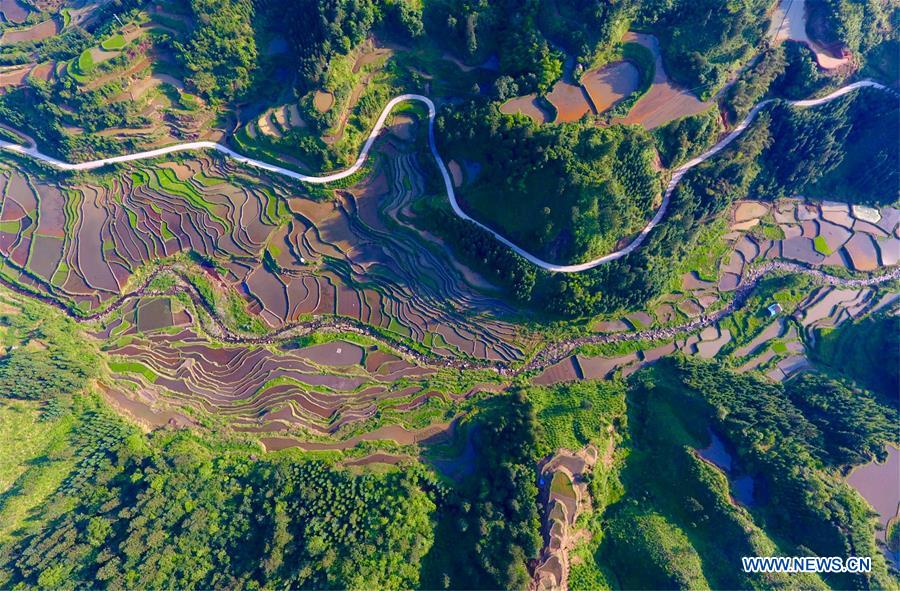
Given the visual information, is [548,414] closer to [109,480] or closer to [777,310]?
[777,310]

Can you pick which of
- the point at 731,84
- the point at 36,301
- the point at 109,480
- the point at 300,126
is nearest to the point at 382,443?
the point at 109,480

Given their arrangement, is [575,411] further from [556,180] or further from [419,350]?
Result: [556,180]

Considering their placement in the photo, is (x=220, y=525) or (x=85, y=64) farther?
(x=85, y=64)

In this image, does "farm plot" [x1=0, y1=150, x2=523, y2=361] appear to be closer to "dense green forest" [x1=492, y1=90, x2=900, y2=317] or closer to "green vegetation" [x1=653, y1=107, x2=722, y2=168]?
"dense green forest" [x1=492, y1=90, x2=900, y2=317]

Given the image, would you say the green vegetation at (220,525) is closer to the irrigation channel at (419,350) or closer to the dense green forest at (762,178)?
the irrigation channel at (419,350)

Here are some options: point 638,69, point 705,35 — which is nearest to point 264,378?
point 638,69

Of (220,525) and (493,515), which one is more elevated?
(493,515)
